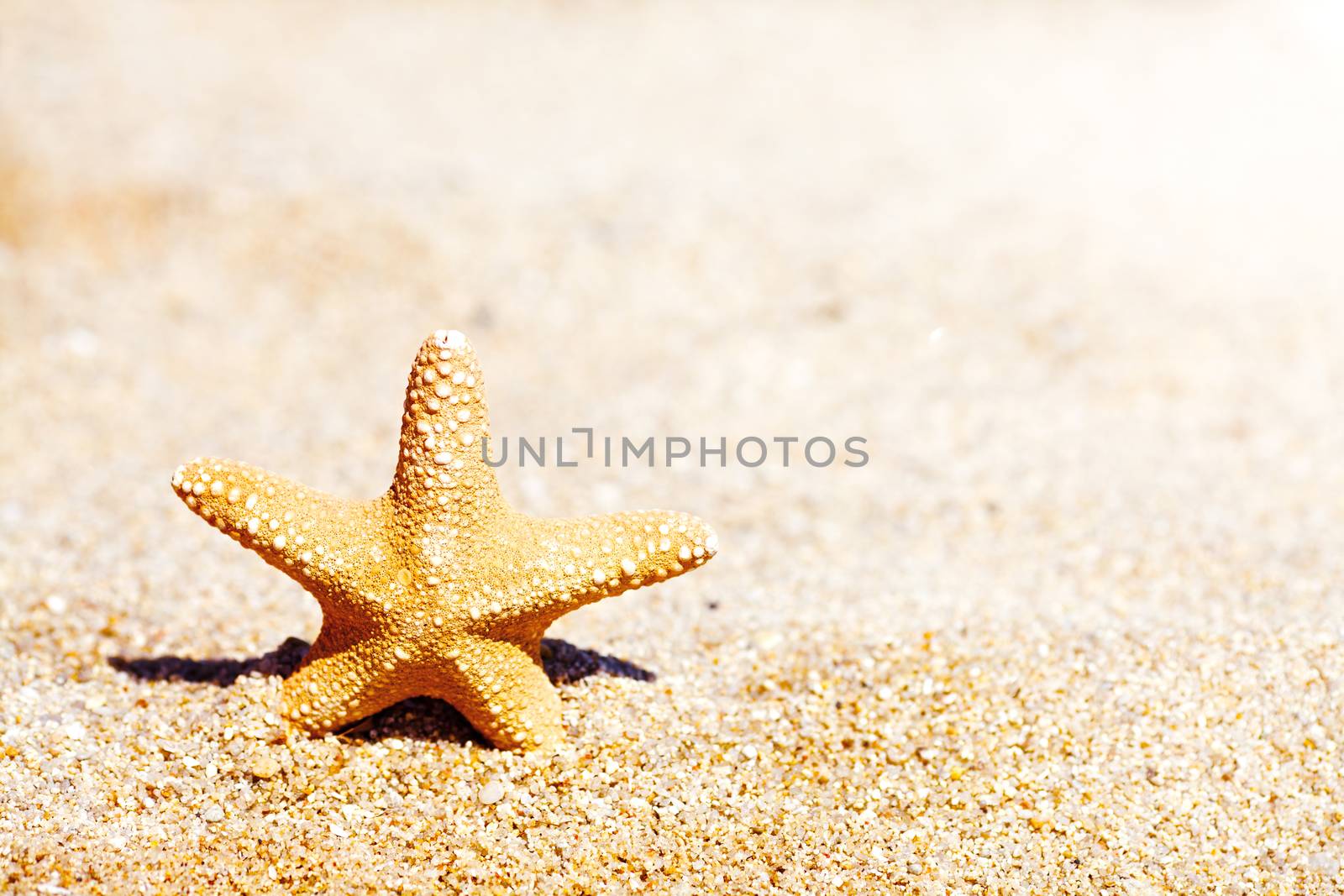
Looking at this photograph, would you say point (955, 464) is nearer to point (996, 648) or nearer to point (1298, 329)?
point (996, 648)

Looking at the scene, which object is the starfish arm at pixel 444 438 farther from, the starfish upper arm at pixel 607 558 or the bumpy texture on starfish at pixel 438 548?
the starfish upper arm at pixel 607 558

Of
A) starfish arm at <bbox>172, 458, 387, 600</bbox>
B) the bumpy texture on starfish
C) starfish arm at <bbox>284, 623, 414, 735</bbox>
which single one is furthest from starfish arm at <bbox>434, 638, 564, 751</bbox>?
starfish arm at <bbox>172, 458, 387, 600</bbox>

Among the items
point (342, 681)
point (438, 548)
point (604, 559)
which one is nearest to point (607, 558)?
point (604, 559)

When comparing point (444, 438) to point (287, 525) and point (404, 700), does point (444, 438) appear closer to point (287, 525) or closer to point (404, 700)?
point (287, 525)

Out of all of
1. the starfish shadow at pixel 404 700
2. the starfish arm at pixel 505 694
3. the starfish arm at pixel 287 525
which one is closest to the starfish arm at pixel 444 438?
the starfish arm at pixel 287 525

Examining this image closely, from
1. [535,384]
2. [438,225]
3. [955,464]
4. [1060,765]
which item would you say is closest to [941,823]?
[1060,765]
